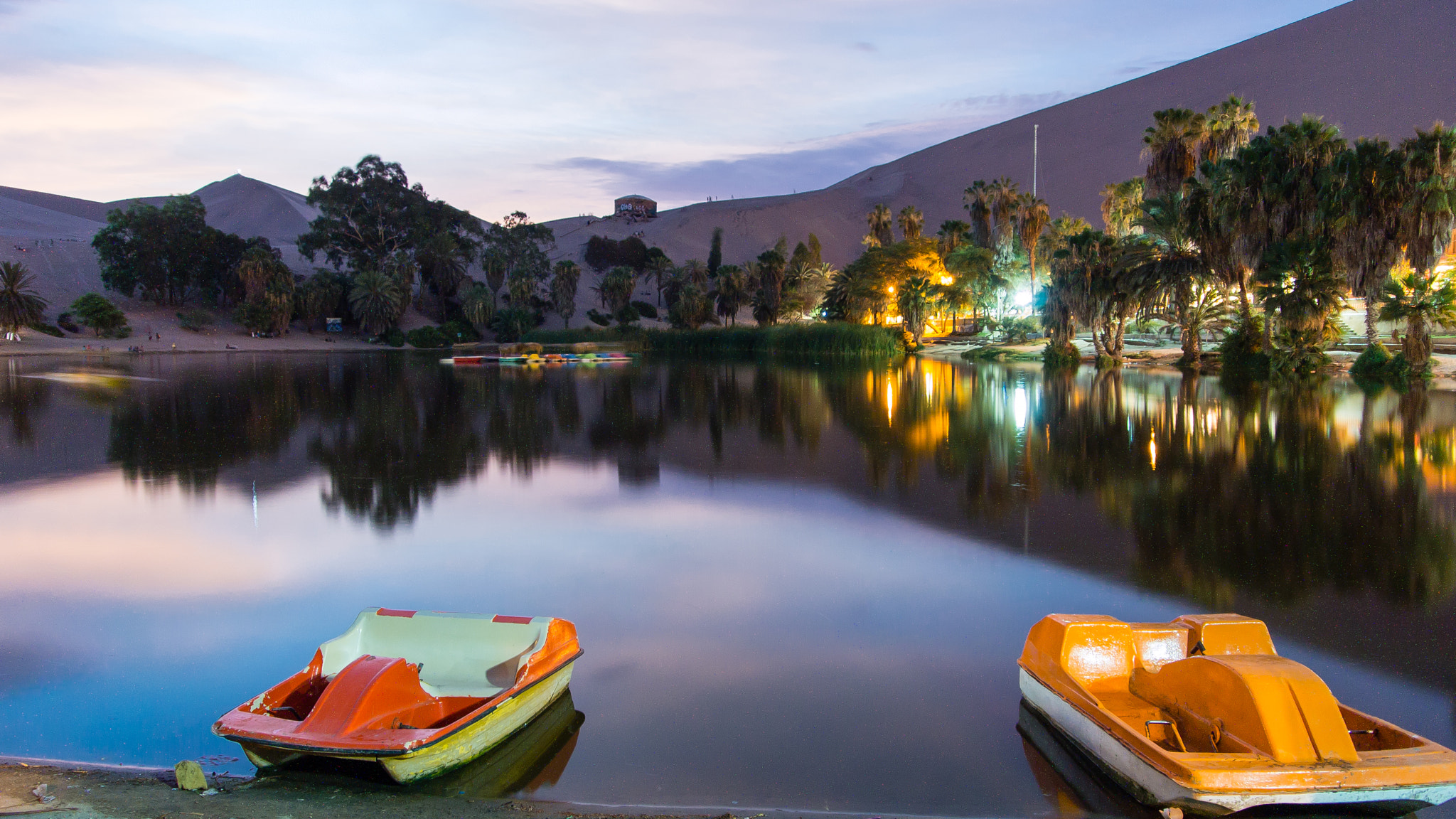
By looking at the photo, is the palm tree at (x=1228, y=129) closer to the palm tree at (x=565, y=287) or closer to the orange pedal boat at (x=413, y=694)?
the orange pedal boat at (x=413, y=694)

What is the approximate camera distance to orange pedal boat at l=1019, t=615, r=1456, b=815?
147 inches

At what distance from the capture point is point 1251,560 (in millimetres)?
8250

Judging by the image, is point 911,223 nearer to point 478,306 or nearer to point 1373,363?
point 478,306

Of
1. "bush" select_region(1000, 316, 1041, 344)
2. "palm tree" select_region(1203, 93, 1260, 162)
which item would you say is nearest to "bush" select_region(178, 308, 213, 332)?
"bush" select_region(1000, 316, 1041, 344)

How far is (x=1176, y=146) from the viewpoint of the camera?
37.2m

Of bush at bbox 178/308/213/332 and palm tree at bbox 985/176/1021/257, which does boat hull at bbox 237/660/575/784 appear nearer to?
palm tree at bbox 985/176/1021/257

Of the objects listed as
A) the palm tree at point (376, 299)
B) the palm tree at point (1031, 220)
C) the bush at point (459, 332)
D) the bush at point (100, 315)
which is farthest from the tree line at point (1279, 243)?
the bush at point (100, 315)

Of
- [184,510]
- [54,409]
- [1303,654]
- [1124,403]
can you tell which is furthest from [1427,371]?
[54,409]

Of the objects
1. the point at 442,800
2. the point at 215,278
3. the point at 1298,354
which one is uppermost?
the point at 215,278

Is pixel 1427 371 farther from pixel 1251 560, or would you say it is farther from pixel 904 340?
pixel 904 340

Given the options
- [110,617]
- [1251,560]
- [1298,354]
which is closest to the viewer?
[110,617]

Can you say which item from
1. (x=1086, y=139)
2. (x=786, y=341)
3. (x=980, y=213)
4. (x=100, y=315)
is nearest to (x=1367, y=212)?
(x=980, y=213)

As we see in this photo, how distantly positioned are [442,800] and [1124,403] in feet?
72.1

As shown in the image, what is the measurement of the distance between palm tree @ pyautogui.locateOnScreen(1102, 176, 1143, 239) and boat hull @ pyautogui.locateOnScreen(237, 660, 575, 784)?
51.6 meters
